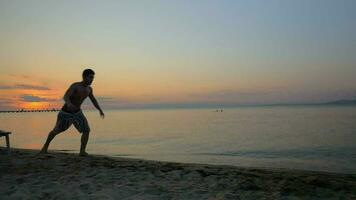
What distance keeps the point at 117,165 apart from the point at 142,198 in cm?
281

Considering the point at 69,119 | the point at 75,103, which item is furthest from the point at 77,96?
the point at 69,119

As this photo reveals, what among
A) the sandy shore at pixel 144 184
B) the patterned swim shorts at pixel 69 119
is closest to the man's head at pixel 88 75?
the patterned swim shorts at pixel 69 119

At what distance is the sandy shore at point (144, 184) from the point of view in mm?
5574

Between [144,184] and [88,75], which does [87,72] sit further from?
[144,184]

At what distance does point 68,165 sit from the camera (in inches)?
305

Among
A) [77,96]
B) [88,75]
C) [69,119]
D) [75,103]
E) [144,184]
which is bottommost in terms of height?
[144,184]

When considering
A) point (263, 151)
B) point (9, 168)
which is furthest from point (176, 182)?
point (263, 151)

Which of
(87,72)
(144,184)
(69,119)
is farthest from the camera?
(69,119)

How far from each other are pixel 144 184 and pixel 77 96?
3.47m

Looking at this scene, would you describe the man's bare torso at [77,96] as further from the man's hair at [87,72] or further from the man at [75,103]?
the man's hair at [87,72]

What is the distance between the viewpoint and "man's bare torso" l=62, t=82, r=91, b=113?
8.67m

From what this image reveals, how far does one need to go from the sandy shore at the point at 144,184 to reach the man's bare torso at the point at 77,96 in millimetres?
1464

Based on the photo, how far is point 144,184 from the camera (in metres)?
6.18

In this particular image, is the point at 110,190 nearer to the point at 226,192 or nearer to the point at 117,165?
the point at 226,192
